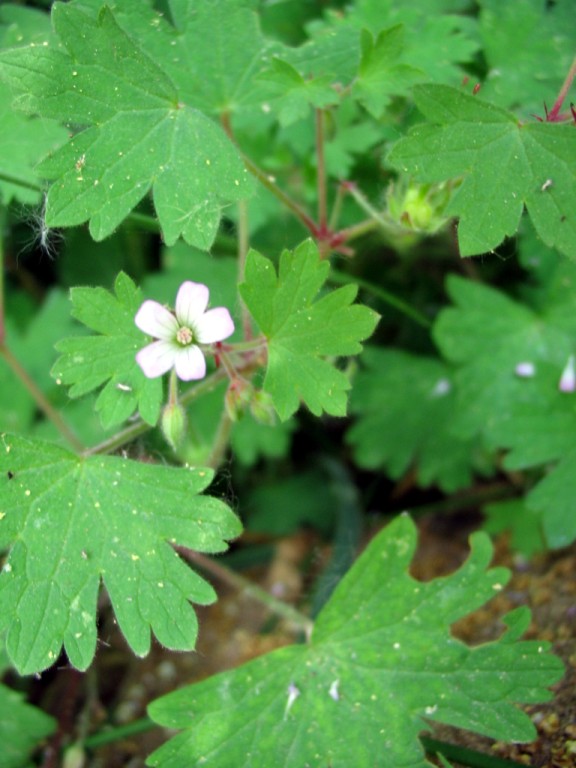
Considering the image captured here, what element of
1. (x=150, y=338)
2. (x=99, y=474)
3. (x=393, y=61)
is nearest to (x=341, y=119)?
(x=393, y=61)

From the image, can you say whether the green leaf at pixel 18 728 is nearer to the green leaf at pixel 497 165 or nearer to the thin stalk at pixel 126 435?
the thin stalk at pixel 126 435

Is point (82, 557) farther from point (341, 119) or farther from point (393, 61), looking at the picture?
point (341, 119)

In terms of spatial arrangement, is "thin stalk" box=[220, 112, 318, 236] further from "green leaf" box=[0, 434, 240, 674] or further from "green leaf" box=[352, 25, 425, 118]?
"green leaf" box=[0, 434, 240, 674]

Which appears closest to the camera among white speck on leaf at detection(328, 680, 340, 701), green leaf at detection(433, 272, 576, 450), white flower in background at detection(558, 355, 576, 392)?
white speck on leaf at detection(328, 680, 340, 701)

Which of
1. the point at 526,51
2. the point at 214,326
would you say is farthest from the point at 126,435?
the point at 526,51

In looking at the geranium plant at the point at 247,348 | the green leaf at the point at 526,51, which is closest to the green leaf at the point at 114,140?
the geranium plant at the point at 247,348

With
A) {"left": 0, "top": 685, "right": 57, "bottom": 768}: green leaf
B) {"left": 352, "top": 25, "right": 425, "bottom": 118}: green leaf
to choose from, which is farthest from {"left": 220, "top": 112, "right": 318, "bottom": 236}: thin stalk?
{"left": 0, "top": 685, "right": 57, "bottom": 768}: green leaf

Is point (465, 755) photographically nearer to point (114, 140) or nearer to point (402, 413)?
point (402, 413)
